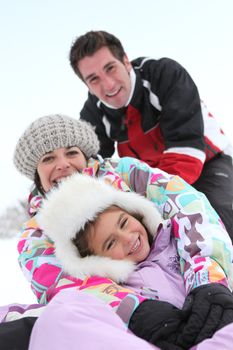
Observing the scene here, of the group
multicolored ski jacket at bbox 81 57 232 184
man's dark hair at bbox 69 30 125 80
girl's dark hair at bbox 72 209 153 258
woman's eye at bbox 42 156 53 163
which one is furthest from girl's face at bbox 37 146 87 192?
man's dark hair at bbox 69 30 125 80

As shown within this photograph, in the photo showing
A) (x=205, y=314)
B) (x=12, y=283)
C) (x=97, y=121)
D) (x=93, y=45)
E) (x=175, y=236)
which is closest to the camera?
(x=205, y=314)

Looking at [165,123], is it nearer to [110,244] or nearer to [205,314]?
Answer: [110,244]

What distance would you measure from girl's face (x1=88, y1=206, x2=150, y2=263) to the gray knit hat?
1.50 ft

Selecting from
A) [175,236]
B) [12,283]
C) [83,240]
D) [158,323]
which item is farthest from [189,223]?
[12,283]

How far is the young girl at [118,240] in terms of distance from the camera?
48.3 inches

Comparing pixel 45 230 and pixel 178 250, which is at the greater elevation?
pixel 45 230

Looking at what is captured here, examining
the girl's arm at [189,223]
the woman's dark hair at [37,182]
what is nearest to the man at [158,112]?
the girl's arm at [189,223]

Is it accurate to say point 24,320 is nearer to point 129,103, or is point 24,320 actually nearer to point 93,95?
point 129,103

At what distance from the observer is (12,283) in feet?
8.45

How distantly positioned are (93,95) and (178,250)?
1196 mm

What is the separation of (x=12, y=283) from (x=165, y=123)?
1.31 meters

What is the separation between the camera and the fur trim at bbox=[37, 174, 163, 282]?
127cm

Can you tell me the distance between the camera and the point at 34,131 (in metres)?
1.76

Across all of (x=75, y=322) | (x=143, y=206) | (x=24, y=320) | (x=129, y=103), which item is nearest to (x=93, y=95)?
(x=129, y=103)
